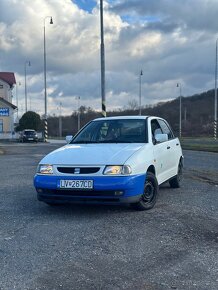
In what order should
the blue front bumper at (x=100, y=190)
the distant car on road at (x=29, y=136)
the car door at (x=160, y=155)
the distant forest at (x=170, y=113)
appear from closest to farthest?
the blue front bumper at (x=100, y=190) → the car door at (x=160, y=155) → the distant car on road at (x=29, y=136) → the distant forest at (x=170, y=113)

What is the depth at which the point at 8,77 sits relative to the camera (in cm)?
7119

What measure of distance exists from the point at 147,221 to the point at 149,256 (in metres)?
1.57

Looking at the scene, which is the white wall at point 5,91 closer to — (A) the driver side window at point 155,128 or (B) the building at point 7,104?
(B) the building at point 7,104

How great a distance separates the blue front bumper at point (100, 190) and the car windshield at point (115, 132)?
123 cm

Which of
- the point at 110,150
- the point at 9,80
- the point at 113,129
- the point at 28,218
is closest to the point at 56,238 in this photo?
the point at 28,218

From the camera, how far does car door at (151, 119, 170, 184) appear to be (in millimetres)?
7954

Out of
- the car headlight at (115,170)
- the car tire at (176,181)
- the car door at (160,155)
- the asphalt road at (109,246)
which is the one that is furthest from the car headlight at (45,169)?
the car tire at (176,181)

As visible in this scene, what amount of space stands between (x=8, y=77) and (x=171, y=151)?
65413mm

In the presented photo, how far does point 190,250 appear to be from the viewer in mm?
5141

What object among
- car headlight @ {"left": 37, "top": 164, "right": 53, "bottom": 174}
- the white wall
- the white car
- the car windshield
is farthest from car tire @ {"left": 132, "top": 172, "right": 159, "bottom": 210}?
the white wall

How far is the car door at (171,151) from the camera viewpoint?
901 cm

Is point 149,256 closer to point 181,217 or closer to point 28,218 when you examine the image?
point 181,217

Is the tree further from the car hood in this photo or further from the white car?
the car hood

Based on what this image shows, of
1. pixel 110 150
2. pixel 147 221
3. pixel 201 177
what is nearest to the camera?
pixel 147 221
